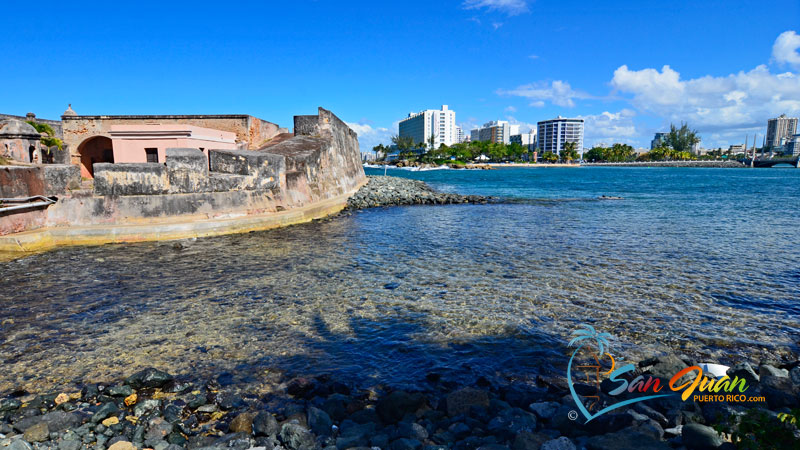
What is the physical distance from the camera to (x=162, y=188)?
11.7 meters

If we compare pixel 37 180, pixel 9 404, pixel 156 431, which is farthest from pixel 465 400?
pixel 37 180

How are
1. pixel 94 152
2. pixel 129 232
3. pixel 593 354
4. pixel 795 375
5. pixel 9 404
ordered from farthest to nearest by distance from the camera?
pixel 94 152 < pixel 129 232 < pixel 593 354 < pixel 795 375 < pixel 9 404

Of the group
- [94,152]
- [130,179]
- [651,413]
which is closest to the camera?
[651,413]

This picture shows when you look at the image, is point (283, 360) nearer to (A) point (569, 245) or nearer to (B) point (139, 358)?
(B) point (139, 358)

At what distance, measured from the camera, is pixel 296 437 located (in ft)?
10.4

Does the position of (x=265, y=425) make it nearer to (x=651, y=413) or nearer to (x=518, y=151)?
(x=651, y=413)

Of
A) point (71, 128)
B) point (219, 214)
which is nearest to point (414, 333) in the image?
point (219, 214)

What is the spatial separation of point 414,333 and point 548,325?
1.82m

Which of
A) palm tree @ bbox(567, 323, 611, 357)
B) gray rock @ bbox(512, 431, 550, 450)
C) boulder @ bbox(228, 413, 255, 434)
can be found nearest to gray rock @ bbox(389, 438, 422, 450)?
gray rock @ bbox(512, 431, 550, 450)

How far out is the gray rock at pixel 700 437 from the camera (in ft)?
9.25

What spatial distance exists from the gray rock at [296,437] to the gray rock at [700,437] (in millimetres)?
2726

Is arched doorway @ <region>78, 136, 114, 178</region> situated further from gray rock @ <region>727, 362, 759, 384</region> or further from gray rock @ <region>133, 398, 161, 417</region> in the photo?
gray rock @ <region>727, 362, 759, 384</region>

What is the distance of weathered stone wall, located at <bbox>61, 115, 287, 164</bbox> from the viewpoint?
17641 millimetres

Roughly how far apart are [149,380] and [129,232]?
8.39 metres
